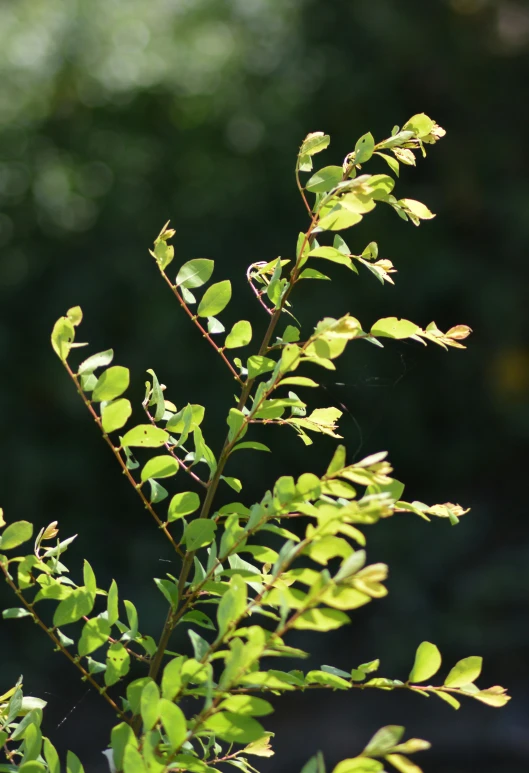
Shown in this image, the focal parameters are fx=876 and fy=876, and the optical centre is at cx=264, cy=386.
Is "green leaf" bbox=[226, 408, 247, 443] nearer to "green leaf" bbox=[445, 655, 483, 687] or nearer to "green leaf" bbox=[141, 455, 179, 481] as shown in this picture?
"green leaf" bbox=[141, 455, 179, 481]

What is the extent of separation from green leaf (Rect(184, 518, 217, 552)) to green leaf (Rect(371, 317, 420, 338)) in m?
0.18

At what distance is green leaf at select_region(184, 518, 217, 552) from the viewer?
64cm

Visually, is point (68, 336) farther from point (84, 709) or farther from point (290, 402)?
point (84, 709)

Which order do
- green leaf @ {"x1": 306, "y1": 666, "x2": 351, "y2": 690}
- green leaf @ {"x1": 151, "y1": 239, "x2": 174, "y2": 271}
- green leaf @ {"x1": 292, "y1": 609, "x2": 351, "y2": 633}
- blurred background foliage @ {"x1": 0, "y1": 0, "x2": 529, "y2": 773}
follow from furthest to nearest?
blurred background foliage @ {"x1": 0, "y1": 0, "x2": 529, "y2": 773} < green leaf @ {"x1": 151, "y1": 239, "x2": 174, "y2": 271} < green leaf @ {"x1": 306, "y1": 666, "x2": 351, "y2": 690} < green leaf @ {"x1": 292, "y1": 609, "x2": 351, "y2": 633}

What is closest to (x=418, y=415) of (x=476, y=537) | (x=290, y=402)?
(x=476, y=537)

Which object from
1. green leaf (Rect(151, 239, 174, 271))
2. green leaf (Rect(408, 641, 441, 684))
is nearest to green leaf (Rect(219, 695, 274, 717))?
green leaf (Rect(408, 641, 441, 684))

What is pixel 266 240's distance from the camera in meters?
3.67

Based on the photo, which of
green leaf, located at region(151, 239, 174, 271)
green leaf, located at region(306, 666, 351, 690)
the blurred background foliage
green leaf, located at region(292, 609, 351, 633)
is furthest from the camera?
the blurred background foliage

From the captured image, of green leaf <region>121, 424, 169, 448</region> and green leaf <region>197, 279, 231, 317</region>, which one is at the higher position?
green leaf <region>197, 279, 231, 317</region>

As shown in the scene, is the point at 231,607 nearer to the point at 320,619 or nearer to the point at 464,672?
the point at 320,619

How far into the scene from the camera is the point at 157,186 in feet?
12.5

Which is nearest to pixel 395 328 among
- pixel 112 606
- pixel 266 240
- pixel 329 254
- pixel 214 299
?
pixel 329 254

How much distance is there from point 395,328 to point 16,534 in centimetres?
30

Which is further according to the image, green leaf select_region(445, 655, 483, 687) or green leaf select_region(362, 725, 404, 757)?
green leaf select_region(445, 655, 483, 687)
